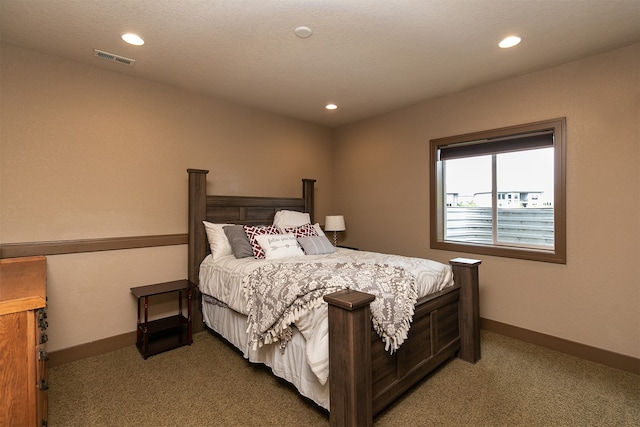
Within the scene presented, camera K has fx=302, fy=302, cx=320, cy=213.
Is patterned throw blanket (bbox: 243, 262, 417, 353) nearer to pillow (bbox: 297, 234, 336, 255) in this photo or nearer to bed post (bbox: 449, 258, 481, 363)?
bed post (bbox: 449, 258, 481, 363)

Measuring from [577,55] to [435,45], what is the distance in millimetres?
1270

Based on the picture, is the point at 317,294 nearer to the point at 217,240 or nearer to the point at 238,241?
the point at 238,241

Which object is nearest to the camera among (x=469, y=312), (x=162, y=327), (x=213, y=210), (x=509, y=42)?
(x=509, y=42)

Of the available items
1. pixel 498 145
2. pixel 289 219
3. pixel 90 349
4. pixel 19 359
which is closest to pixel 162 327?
pixel 90 349

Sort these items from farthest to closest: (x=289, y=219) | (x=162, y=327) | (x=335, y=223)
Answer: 1. (x=335, y=223)
2. (x=289, y=219)
3. (x=162, y=327)

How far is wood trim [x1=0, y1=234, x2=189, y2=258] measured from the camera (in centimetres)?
236

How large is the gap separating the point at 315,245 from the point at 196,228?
1.27 metres

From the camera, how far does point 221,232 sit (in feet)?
10.5

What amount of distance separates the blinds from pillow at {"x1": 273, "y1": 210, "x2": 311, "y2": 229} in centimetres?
184

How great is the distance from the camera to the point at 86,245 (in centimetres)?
265

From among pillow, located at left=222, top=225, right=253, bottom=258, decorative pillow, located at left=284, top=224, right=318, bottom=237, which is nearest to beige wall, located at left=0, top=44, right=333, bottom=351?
pillow, located at left=222, top=225, right=253, bottom=258

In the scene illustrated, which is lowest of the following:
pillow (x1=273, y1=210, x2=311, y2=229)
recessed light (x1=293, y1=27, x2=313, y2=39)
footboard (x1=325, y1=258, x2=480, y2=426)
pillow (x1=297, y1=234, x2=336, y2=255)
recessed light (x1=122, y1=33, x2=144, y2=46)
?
footboard (x1=325, y1=258, x2=480, y2=426)

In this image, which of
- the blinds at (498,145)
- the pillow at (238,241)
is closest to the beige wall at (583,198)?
the blinds at (498,145)

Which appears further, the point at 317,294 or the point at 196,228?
the point at 196,228
